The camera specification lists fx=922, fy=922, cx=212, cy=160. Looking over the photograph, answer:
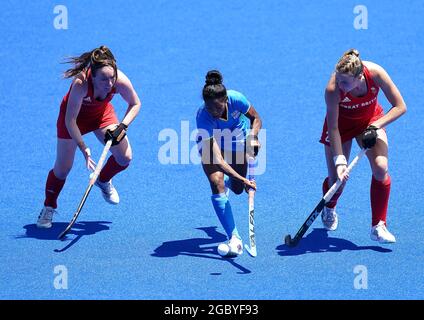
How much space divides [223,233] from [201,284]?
1.04m

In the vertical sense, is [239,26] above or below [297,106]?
above

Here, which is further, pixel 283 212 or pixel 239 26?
pixel 239 26

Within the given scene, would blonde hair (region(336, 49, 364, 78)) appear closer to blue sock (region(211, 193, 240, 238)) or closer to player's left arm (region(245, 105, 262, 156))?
player's left arm (region(245, 105, 262, 156))

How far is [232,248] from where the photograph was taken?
6691 mm

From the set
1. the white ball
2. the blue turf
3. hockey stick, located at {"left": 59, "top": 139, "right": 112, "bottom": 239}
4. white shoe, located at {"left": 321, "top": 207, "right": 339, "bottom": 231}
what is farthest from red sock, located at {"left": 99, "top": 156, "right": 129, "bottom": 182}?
white shoe, located at {"left": 321, "top": 207, "right": 339, "bottom": 231}

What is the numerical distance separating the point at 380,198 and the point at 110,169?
2.21 metres

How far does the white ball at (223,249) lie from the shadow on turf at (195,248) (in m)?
0.04

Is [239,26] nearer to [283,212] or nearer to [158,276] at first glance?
[283,212]

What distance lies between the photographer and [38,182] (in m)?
8.18

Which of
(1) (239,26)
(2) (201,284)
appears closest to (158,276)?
(2) (201,284)

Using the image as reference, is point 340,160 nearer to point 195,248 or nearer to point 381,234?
point 381,234

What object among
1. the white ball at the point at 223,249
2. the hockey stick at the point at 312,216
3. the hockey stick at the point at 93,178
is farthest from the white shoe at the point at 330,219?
the hockey stick at the point at 93,178

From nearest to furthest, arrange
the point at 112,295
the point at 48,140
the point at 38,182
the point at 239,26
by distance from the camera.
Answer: the point at 112,295 < the point at 38,182 < the point at 48,140 < the point at 239,26

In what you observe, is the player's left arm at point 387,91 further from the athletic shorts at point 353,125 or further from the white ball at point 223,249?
the white ball at point 223,249
